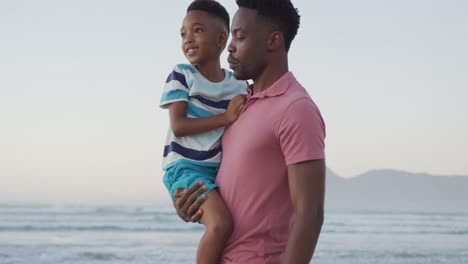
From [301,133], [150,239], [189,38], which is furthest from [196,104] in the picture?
[150,239]

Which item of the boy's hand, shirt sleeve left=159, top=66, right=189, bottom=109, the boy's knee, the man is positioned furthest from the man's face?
the boy's knee

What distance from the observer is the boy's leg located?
8.69ft

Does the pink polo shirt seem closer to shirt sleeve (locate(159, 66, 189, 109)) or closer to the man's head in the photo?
the man's head

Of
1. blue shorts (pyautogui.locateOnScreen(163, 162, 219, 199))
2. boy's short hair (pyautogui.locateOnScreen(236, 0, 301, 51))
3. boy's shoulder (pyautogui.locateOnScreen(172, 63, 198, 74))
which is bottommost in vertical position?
blue shorts (pyautogui.locateOnScreen(163, 162, 219, 199))

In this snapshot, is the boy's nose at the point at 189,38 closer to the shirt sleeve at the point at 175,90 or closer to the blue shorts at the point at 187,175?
the shirt sleeve at the point at 175,90

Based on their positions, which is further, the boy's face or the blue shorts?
the boy's face

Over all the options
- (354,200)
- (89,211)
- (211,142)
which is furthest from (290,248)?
(354,200)

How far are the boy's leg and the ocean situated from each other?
35.6 ft

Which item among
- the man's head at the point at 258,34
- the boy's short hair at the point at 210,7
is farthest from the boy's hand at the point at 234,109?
the boy's short hair at the point at 210,7

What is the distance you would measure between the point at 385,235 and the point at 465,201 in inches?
1196

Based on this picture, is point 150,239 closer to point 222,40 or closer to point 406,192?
point 222,40

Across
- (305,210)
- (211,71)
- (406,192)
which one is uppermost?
(211,71)

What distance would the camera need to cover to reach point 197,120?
9.47ft

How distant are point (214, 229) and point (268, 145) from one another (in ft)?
1.10
